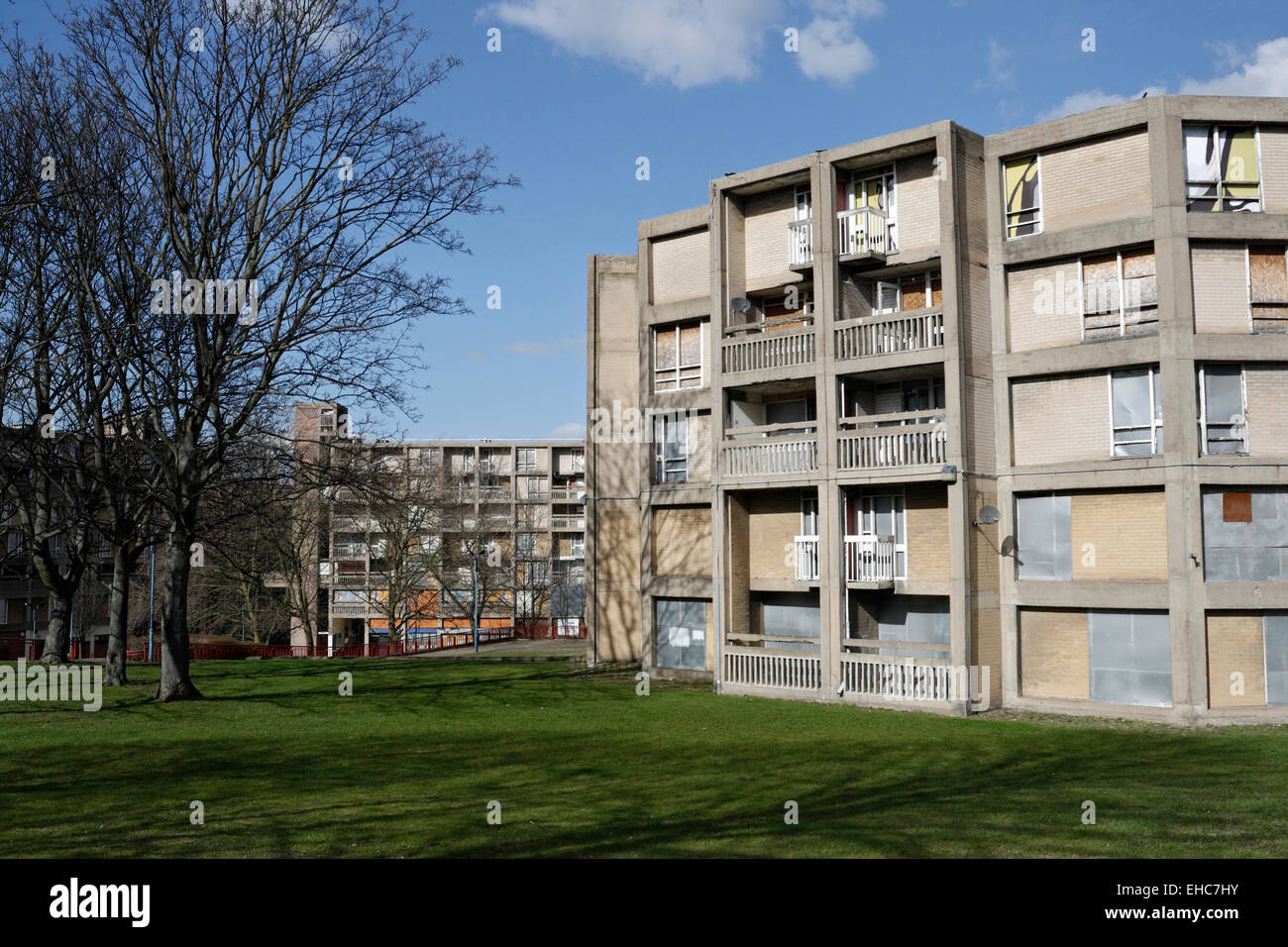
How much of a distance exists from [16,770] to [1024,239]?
22435 mm

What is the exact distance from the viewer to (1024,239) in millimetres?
25234

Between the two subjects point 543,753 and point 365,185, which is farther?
point 365,185

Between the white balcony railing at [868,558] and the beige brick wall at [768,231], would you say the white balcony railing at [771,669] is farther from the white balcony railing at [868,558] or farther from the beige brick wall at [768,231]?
the beige brick wall at [768,231]

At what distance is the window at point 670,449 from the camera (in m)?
31.5

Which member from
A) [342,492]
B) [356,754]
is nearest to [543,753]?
[356,754]

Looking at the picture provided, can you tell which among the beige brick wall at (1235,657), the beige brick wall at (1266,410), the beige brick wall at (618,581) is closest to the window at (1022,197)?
the beige brick wall at (1266,410)

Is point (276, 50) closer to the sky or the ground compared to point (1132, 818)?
closer to the sky

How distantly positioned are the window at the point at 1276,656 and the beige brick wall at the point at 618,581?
1743 centimetres

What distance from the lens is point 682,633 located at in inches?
1228

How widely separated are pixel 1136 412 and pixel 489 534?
54.3 metres

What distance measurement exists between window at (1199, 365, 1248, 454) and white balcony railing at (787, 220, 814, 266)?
9.74m

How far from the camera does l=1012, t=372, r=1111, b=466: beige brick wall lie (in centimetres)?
2419
